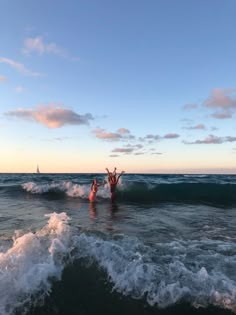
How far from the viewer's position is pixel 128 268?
20.9 feet

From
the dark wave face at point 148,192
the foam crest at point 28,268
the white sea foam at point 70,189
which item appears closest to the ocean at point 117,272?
the foam crest at point 28,268

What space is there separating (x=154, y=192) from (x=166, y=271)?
65.2 ft

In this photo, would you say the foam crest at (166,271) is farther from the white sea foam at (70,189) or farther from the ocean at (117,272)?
the white sea foam at (70,189)

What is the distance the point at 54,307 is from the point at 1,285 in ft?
2.96

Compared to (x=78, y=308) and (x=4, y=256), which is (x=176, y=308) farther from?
(x=4, y=256)

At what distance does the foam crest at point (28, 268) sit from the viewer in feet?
16.7

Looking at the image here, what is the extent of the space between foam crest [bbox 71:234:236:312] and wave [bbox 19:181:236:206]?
1406 centimetres

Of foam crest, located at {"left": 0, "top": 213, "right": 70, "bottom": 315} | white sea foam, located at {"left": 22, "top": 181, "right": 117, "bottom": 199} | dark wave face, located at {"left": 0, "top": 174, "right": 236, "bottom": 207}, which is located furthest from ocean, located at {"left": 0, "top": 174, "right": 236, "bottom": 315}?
white sea foam, located at {"left": 22, "top": 181, "right": 117, "bottom": 199}

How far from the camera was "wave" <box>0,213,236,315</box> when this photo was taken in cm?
528

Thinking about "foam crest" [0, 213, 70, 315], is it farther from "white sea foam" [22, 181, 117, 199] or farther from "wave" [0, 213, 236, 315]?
"white sea foam" [22, 181, 117, 199]

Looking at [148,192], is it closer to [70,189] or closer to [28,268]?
[70,189]

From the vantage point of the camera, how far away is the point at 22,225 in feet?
36.1

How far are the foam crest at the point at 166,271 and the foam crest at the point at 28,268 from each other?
2.20ft

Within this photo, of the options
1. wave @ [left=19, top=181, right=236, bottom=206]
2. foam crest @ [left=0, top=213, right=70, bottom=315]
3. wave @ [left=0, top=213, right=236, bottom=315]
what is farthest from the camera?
wave @ [left=19, top=181, right=236, bottom=206]
